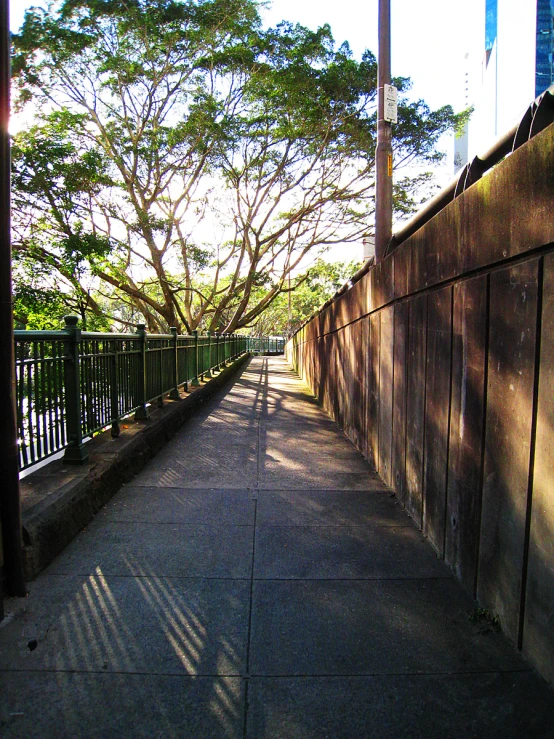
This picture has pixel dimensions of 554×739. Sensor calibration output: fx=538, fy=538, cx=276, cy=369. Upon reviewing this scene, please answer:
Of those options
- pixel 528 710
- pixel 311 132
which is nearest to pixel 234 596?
pixel 528 710

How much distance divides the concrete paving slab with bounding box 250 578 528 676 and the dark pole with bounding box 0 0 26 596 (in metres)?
1.40

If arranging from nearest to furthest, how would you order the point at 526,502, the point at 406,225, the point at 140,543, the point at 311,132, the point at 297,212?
the point at 526,502, the point at 140,543, the point at 406,225, the point at 311,132, the point at 297,212

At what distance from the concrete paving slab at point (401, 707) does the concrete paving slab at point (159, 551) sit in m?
1.14

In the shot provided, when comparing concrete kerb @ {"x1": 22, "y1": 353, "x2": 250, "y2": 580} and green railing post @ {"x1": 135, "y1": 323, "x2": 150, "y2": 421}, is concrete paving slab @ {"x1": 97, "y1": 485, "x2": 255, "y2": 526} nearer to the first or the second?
concrete kerb @ {"x1": 22, "y1": 353, "x2": 250, "y2": 580}

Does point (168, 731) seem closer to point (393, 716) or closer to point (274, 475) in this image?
point (393, 716)

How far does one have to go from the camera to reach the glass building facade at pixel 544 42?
116ft

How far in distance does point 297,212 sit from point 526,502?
23193mm

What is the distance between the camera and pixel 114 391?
237 inches

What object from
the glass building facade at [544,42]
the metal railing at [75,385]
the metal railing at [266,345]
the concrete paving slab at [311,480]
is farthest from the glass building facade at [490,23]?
the concrete paving slab at [311,480]

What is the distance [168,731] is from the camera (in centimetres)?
209

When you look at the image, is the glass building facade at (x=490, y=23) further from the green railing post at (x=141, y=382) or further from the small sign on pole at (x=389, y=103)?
the green railing post at (x=141, y=382)

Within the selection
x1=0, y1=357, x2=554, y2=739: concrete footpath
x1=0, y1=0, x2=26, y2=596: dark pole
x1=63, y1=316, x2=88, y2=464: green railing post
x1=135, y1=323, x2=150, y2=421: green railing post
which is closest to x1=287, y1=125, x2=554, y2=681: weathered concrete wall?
x1=0, y1=357, x2=554, y2=739: concrete footpath

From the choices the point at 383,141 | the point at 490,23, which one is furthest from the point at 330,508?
the point at 490,23

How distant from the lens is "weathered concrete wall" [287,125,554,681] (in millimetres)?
2328
